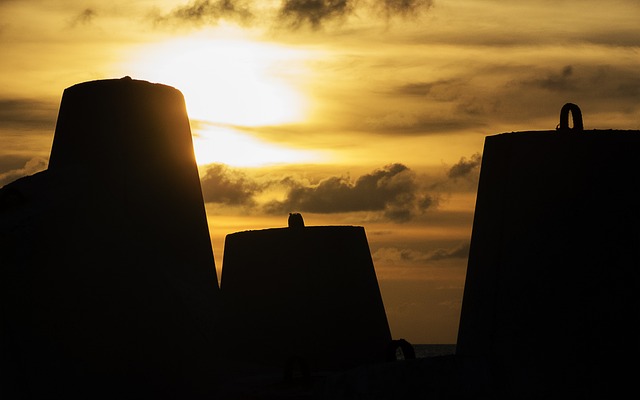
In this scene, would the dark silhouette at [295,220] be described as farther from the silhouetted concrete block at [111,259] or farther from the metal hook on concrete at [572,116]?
the metal hook on concrete at [572,116]

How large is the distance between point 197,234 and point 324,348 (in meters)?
2.99

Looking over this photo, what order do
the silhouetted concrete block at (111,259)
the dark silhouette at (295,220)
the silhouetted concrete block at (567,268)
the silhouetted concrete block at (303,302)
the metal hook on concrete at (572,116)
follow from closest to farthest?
the silhouetted concrete block at (567,268), the metal hook on concrete at (572,116), the silhouetted concrete block at (111,259), the silhouetted concrete block at (303,302), the dark silhouette at (295,220)

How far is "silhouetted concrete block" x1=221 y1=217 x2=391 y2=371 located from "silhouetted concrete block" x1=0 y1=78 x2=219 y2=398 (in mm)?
1929

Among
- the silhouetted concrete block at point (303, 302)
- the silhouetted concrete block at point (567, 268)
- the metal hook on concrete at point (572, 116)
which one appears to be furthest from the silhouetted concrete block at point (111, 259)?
the metal hook on concrete at point (572, 116)

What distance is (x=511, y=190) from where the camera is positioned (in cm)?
661

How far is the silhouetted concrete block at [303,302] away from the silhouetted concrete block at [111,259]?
193cm

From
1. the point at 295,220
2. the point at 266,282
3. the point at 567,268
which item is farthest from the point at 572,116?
the point at 295,220

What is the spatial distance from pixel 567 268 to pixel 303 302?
292 inches

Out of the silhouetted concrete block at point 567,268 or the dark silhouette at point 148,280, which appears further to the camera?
the dark silhouette at point 148,280

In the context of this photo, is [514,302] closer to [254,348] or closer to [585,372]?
[585,372]

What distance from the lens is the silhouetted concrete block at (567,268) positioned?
628 cm

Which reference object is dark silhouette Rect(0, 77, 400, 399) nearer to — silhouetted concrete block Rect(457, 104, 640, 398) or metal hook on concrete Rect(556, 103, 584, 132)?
silhouetted concrete block Rect(457, 104, 640, 398)

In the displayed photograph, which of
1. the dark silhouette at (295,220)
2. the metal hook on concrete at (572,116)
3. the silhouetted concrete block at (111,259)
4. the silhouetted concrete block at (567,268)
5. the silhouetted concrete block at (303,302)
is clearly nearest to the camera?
the silhouetted concrete block at (567,268)


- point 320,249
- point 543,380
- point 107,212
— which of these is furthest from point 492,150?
point 320,249
